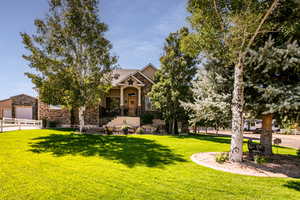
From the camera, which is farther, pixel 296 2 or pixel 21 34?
pixel 21 34

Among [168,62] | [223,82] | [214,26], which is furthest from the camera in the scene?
[168,62]

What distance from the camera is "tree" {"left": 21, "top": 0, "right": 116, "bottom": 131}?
1204 cm

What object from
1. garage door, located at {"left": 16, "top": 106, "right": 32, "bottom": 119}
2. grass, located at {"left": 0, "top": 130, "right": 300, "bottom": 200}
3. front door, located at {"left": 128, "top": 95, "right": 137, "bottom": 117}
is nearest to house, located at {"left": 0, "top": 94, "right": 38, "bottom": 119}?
garage door, located at {"left": 16, "top": 106, "right": 32, "bottom": 119}

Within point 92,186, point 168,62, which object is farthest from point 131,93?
point 92,186

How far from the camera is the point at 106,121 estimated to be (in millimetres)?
20062

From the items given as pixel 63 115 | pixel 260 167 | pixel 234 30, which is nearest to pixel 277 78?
pixel 234 30

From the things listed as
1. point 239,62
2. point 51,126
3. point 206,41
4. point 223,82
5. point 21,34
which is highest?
point 21,34

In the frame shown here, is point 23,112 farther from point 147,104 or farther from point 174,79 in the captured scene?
point 174,79

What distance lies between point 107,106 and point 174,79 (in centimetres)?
1035

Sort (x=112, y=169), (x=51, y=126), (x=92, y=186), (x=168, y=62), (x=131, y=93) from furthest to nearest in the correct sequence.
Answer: (x=131, y=93) → (x=51, y=126) → (x=168, y=62) → (x=112, y=169) → (x=92, y=186)

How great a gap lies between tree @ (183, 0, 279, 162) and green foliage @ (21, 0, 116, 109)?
28.0 feet

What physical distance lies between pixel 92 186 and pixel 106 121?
16163 mm

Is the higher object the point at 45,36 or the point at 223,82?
the point at 45,36

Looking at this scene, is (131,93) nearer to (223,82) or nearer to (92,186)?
(223,82)
